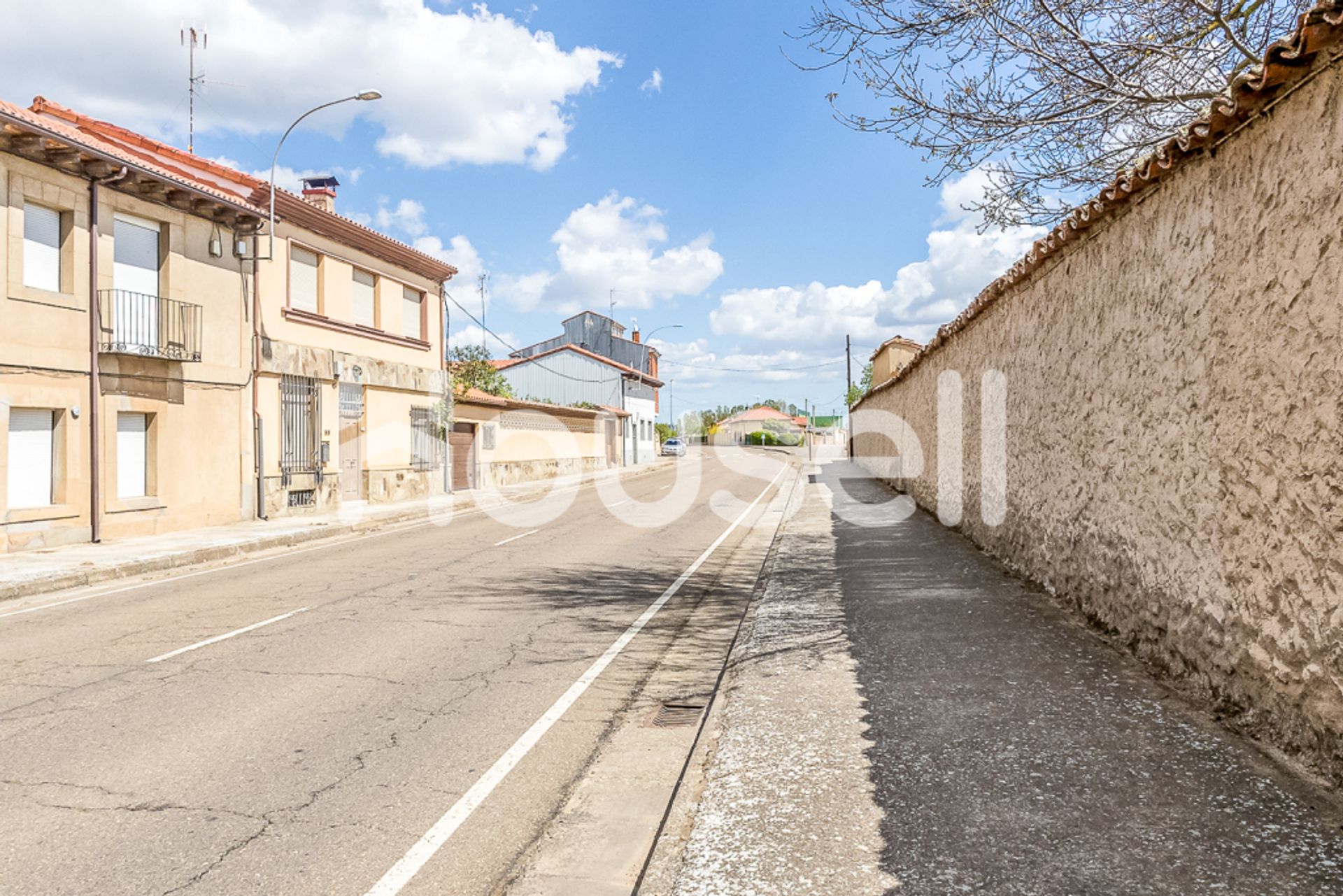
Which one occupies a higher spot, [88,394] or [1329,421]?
[88,394]

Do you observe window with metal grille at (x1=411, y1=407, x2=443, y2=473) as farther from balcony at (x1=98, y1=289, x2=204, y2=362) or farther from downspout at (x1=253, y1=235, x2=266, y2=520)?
balcony at (x1=98, y1=289, x2=204, y2=362)

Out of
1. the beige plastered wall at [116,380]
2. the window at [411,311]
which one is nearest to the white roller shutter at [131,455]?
the beige plastered wall at [116,380]

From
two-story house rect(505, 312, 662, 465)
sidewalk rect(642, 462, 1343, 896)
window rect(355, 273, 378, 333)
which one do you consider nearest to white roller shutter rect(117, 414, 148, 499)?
window rect(355, 273, 378, 333)

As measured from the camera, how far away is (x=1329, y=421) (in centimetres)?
353

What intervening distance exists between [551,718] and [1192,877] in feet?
10.8

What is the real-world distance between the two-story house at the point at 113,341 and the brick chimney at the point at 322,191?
596cm

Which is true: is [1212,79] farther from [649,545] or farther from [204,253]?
[204,253]

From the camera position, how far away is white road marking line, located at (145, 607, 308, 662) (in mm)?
6619

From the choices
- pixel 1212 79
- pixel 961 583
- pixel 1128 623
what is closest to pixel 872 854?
pixel 1128 623

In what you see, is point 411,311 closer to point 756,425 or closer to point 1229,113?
point 1229,113

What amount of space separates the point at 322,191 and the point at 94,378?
11405 millimetres

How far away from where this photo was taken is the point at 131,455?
1503 centimetres

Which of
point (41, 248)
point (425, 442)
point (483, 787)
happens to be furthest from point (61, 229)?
point (483, 787)

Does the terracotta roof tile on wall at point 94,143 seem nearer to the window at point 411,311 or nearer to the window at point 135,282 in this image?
the window at point 135,282
